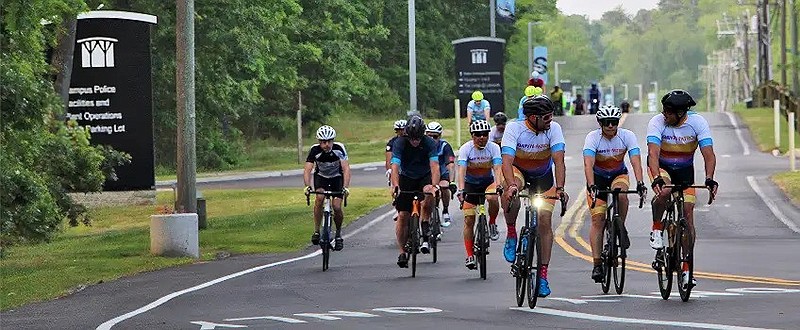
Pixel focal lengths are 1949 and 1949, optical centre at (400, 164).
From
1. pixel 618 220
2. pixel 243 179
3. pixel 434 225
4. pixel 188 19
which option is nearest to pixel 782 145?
pixel 243 179

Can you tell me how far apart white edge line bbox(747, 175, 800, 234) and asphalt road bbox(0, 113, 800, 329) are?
208mm

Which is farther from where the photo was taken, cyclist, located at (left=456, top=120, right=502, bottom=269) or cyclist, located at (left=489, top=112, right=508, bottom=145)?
cyclist, located at (left=489, top=112, right=508, bottom=145)

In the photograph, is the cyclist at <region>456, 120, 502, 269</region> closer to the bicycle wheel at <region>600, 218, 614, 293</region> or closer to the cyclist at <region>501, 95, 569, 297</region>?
the bicycle wheel at <region>600, 218, 614, 293</region>

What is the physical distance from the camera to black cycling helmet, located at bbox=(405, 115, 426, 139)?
22.3m

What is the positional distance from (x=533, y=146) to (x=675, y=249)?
1.62m

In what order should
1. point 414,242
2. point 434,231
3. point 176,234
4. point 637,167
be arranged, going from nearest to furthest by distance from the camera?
point 637,167
point 414,242
point 434,231
point 176,234

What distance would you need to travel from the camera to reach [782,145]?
57.0 metres

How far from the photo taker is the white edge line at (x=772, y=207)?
3225cm

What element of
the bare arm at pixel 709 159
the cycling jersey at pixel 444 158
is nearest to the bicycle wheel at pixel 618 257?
the bare arm at pixel 709 159

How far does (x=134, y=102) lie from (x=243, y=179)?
14995mm

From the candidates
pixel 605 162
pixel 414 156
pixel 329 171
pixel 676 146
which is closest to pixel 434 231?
pixel 329 171

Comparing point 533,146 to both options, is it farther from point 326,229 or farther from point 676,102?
point 326,229

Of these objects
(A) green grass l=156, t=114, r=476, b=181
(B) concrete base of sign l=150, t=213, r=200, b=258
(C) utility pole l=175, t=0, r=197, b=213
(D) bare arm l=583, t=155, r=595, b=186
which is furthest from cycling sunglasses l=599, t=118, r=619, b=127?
(A) green grass l=156, t=114, r=476, b=181

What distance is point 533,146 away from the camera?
59.0 feet
